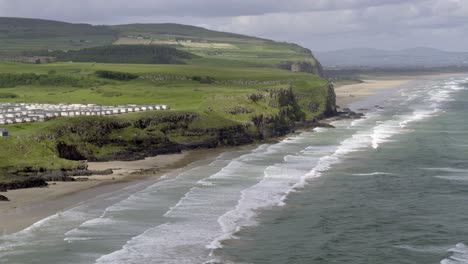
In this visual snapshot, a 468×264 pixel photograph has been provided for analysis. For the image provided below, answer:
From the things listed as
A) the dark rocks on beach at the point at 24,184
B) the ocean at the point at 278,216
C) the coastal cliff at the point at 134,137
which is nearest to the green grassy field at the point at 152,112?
the coastal cliff at the point at 134,137

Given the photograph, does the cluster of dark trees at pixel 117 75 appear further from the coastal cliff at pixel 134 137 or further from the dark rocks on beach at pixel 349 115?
the coastal cliff at pixel 134 137

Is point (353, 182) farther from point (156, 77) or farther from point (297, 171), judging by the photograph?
point (156, 77)

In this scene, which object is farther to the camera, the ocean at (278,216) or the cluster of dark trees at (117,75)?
the cluster of dark trees at (117,75)

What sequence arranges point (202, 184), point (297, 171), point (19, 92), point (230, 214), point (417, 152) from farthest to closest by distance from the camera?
point (19, 92)
point (417, 152)
point (297, 171)
point (202, 184)
point (230, 214)

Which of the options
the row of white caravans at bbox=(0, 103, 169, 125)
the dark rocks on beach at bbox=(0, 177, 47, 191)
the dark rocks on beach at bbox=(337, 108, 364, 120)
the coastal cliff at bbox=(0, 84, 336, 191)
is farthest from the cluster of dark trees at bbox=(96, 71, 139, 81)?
the dark rocks on beach at bbox=(0, 177, 47, 191)

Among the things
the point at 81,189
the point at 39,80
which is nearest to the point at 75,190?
the point at 81,189

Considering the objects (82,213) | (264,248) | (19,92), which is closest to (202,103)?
(19,92)
